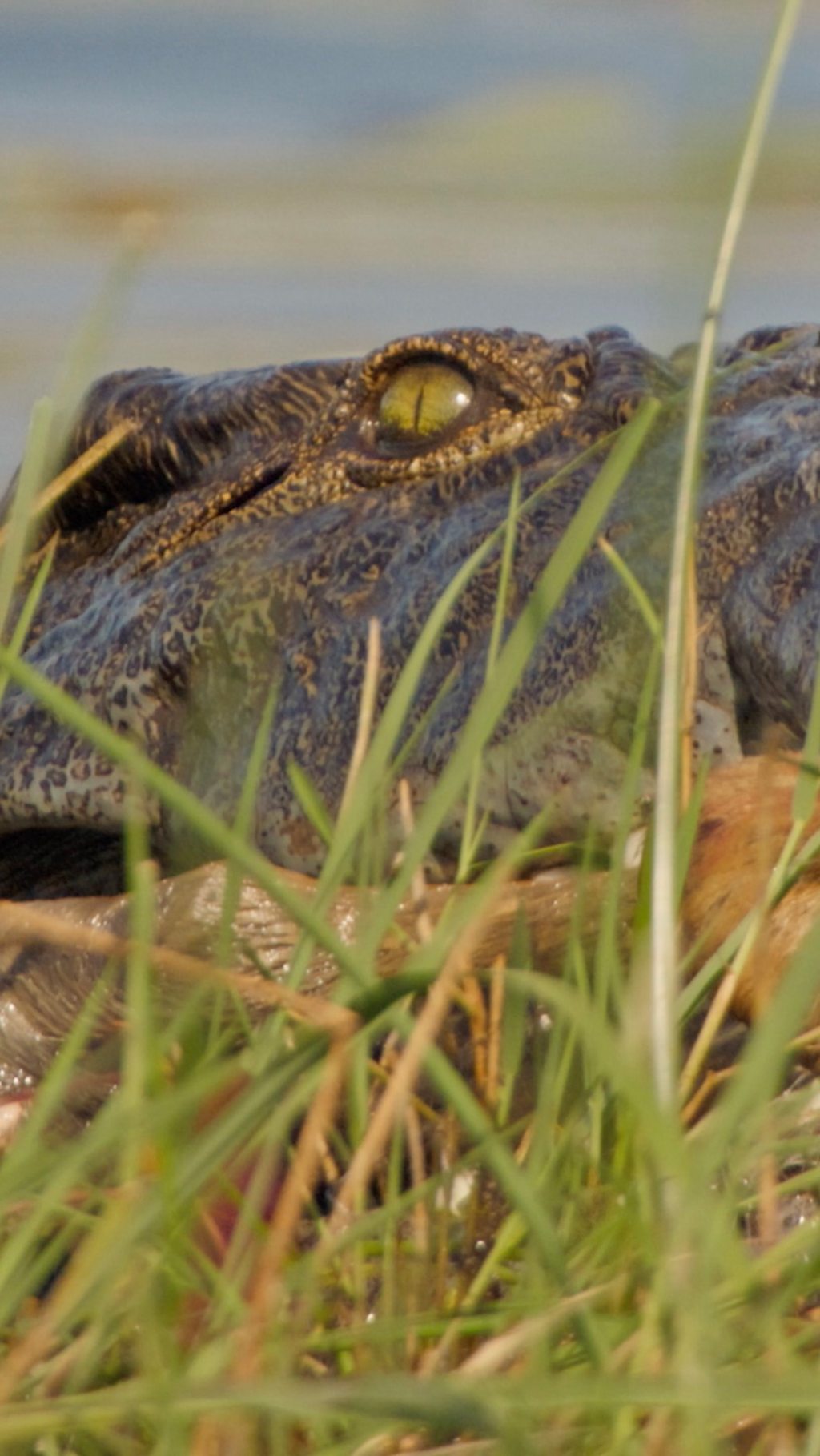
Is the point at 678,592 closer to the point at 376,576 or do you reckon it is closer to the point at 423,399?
the point at 376,576

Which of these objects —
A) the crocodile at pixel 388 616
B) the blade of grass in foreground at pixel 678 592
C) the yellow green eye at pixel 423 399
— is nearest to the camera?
the blade of grass in foreground at pixel 678 592

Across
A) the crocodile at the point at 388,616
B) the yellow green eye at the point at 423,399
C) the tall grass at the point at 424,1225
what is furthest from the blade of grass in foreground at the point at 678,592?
the yellow green eye at the point at 423,399

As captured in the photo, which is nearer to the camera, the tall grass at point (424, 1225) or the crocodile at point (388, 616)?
the tall grass at point (424, 1225)

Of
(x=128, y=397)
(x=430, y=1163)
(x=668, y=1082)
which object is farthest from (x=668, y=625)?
(x=128, y=397)

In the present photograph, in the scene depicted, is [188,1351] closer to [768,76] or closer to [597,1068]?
[597,1068]

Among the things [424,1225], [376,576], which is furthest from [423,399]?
[424,1225]

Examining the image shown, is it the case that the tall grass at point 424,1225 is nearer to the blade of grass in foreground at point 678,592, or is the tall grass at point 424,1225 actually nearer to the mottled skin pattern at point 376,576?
the blade of grass in foreground at point 678,592
